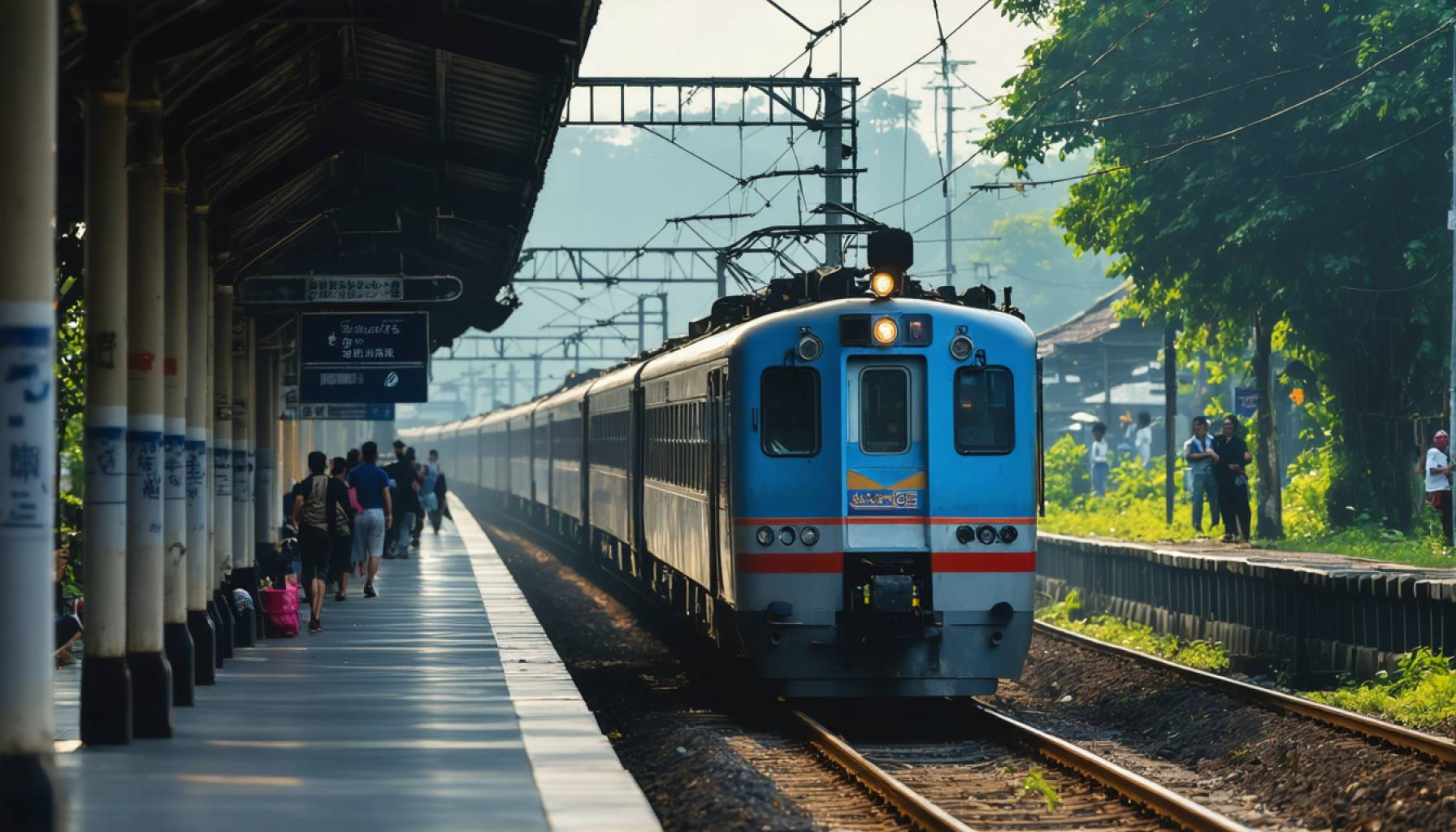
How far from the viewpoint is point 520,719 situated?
12344mm

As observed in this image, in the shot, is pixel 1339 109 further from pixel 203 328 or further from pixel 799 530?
pixel 203 328

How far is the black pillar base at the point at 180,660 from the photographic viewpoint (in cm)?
1232

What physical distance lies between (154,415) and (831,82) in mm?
14600

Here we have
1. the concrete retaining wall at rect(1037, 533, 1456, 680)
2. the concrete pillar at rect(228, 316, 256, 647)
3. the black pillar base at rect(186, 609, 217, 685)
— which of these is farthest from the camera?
the concrete pillar at rect(228, 316, 256, 647)

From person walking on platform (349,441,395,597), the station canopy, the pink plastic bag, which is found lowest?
the pink plastic bag

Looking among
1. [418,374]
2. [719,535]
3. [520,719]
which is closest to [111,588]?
[520,719]

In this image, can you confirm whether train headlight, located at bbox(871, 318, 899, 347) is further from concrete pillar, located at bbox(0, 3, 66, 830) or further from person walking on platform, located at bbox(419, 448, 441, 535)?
person walking on platform, located at bbox(419, 448, 441, 535)

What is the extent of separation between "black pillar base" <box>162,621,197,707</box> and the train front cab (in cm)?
354

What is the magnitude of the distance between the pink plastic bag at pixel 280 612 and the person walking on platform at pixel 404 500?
30.1ft

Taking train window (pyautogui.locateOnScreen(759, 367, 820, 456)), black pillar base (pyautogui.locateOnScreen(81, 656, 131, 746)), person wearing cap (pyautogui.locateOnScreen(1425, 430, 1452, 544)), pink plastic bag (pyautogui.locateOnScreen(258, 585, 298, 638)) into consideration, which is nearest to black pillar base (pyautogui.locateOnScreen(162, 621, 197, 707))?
black pillar base (pyautogui.locateOnScreen(81, 656, 131, 746))

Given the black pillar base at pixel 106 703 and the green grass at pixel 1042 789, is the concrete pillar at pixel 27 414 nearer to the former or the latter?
the black pillar base at pixel 106 703

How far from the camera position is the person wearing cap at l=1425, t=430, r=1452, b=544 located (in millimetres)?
23219

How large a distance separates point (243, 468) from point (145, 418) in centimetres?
826

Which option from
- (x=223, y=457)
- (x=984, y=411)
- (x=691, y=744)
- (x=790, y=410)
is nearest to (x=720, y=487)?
(x=790, y=410)
